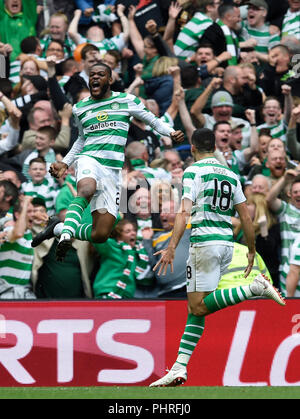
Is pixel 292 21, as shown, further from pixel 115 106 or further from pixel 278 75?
pixel 115 106

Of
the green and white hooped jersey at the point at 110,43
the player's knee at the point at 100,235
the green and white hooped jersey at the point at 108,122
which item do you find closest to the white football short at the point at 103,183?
the green and white hooped jersey at the point at 108,122

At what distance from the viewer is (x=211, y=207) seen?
929 centimetres

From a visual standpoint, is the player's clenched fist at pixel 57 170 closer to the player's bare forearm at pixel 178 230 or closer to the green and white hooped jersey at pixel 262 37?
the player's bare forearm at pixel 178 230

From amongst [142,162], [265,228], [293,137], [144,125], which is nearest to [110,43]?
[144,125]

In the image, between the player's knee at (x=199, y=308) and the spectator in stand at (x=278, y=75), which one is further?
the spectator in stand at (x=278, y=75)

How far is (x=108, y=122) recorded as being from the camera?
32.7 ft

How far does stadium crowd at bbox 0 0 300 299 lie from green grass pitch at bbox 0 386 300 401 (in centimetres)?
153

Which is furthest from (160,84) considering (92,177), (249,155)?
(92,177)

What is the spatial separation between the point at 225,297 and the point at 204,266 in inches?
13.9

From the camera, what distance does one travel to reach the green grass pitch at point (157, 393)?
865 cm

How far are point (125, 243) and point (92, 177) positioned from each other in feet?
6.39

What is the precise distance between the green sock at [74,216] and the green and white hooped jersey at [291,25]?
6.80 m

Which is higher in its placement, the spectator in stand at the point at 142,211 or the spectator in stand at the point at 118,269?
the spectator in stand at the point at 142,211

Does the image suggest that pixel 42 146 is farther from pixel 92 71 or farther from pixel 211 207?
pixel 211 207
